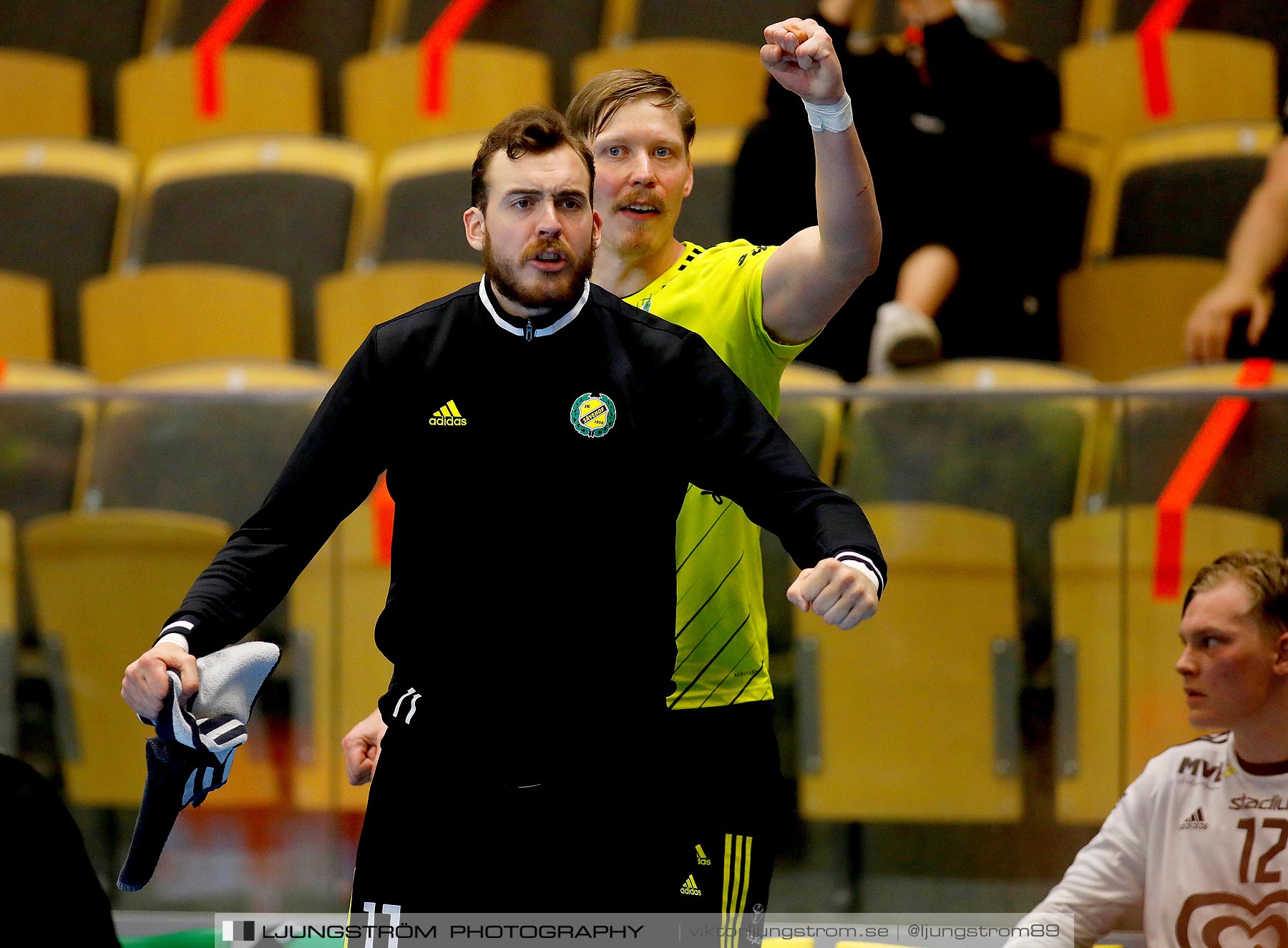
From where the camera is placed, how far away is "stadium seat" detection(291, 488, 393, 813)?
3.54 metres

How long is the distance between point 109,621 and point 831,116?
2.23 m

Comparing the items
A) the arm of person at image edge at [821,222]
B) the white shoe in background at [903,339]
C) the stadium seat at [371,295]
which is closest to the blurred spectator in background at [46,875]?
the arm of person at image edge at [821,222]

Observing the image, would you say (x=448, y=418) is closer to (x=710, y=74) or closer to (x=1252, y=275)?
(x=1252, y=275)

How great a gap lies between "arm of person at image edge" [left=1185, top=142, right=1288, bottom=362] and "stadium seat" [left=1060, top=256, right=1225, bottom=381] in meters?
0.24

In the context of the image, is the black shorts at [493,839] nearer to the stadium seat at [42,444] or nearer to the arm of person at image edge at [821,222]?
the arm of person at image edge at [821,222]

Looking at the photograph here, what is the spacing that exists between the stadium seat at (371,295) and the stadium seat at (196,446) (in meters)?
0.74

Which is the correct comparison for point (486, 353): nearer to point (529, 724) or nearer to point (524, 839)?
point (529, 724)

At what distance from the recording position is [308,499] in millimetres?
2117

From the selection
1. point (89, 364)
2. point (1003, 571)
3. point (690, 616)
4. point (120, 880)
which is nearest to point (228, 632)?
point (120, 880)

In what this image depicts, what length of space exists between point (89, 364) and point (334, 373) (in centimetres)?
113

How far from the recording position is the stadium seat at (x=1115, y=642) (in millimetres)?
3371

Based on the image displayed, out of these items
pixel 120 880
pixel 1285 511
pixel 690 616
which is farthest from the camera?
pixel 1285 511

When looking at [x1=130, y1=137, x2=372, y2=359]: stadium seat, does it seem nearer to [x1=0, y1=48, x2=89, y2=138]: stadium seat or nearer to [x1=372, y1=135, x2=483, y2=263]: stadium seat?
[x1=372, y1=135, x2=483, y2=263]: stadium seat

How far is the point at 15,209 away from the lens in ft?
16.9
